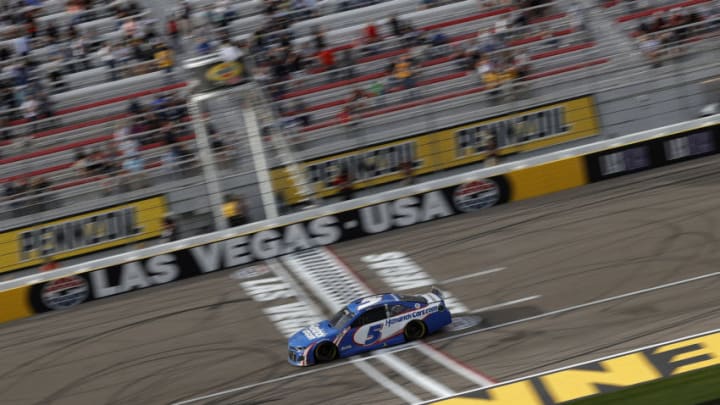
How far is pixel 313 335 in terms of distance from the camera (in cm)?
1614

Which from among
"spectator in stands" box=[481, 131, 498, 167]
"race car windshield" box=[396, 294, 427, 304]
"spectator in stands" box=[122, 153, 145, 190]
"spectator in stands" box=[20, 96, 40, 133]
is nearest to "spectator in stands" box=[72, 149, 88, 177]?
"spectator in stands" box=[122, 153, 145, 190]

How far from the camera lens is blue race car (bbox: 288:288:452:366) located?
1599 cm

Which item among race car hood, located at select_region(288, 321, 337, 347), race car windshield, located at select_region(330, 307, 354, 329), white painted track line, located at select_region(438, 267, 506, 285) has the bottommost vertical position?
white painted track line, located at select_region(438, 267, 506, 285)

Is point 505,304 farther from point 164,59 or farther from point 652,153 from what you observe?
point 164,59

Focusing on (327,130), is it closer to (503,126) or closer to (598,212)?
(503,126)

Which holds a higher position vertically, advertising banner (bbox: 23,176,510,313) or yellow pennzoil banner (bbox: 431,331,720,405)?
advertising banner (bbox: 23,176,510,313)

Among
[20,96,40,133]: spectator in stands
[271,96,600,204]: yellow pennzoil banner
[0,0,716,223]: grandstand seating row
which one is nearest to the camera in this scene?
[0,0,716,223]: grandstand seating row

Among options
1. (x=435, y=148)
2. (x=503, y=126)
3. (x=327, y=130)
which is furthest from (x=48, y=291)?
(x=503, y=126)

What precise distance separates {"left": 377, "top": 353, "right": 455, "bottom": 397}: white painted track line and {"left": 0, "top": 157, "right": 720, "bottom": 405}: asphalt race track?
0.03 m

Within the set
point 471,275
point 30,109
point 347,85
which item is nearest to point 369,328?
point 471,275

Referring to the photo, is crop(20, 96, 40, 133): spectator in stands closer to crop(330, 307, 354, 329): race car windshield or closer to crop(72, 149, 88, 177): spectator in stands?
crop(72, 149, 88, 177): spectator in stands

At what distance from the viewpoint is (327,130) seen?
914 inches

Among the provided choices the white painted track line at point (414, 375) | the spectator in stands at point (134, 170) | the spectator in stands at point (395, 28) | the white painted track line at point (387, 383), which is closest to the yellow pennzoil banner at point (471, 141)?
the spectator in stands at point (395, 28)

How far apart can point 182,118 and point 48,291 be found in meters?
4.91
